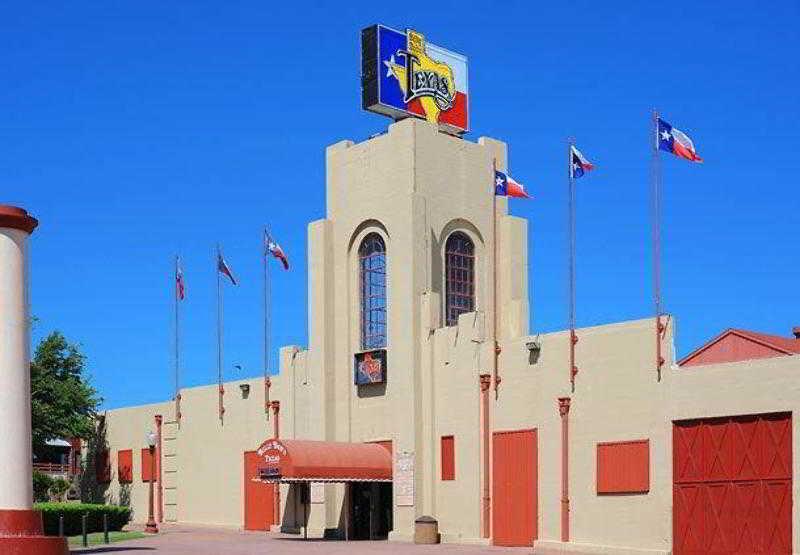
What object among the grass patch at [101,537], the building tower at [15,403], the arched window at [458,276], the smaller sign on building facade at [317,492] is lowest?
the grass patch at [101,537]

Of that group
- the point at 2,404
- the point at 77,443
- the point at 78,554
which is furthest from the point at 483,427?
the point at 77,443

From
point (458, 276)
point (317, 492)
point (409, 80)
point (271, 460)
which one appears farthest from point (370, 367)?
point (409, 80)

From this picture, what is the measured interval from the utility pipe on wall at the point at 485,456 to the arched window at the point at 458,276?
4717 mm

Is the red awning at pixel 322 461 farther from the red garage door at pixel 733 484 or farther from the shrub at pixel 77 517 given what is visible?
the red garage door at pixel 733 484

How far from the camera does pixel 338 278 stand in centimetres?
4788

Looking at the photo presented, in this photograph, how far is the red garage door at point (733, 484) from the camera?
32.9 metres

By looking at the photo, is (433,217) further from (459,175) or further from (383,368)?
(383,368)

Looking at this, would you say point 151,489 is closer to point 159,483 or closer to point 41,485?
point 159,483

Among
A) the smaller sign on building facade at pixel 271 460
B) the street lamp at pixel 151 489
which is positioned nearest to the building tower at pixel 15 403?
the smaller sign on building facade at pixel 271 460

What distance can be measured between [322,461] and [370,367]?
13.3 ft

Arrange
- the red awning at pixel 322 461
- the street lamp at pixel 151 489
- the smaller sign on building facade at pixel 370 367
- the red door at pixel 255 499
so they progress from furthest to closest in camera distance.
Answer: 1. the red door at pixel 255 499
2. the street lamp at pixel 151 489
3. the smaller sign on building facade at pixel 370 367
4. the red awning at pixel 322 461

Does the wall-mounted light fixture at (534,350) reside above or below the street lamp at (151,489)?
above

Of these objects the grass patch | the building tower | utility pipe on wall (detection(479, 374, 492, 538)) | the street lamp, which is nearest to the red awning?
utility pipe on wall (detection(479, 374, 492, 538))

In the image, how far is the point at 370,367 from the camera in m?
45.9
